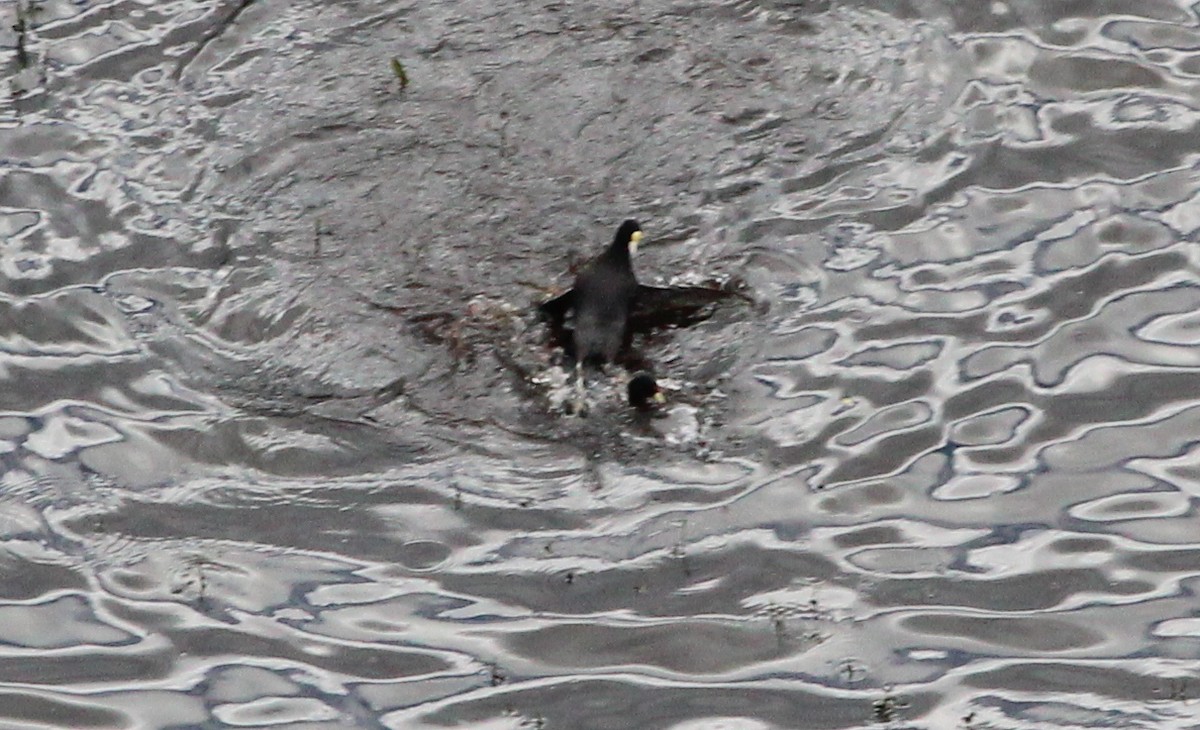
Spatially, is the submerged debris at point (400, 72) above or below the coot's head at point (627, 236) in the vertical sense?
above

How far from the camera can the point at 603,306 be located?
10609 mm

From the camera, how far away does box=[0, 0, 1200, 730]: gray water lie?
859 centimetres

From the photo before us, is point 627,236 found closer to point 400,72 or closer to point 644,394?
point 644,394

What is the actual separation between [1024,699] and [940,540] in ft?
3.62

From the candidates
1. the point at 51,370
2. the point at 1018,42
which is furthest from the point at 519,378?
the point at 1018,42

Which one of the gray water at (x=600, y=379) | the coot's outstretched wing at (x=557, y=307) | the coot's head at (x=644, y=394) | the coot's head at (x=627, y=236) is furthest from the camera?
the coot's head at (x=627, y=236)

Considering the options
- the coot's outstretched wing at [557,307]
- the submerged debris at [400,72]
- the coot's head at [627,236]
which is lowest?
the coot's outstretched wing at [557,307]

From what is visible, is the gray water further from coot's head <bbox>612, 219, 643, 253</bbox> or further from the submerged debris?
coot's head <bbox>612, 219, 643, 253</bbox>

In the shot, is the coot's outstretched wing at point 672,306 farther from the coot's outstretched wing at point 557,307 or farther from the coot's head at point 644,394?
the coot's head at point 644,394

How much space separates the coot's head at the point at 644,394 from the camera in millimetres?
10125

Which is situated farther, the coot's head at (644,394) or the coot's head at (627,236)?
the coot's head at (627,236)

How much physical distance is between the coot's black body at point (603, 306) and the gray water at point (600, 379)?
0.21 meters

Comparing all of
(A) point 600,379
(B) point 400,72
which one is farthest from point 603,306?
(B) point 400,72

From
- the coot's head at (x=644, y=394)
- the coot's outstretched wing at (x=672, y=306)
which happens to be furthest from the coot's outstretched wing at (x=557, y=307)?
the coot's head at (x=644, y=394)
